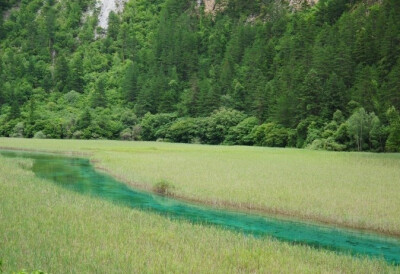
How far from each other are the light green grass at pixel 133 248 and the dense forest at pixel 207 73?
41.6 metres

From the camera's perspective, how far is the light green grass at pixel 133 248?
9281 mm

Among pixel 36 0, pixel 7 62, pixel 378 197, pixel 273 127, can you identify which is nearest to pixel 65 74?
pixel 7 62

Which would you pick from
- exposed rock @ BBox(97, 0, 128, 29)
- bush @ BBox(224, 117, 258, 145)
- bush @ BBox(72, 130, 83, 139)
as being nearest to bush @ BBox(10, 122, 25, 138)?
bush @ BBox(72, 130, 83, 139)

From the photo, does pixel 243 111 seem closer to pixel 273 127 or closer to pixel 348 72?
pixel 273 127

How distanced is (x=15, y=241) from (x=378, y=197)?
16.2 m

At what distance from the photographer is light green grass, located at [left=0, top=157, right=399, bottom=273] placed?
9281 mm

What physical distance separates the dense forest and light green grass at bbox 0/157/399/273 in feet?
136

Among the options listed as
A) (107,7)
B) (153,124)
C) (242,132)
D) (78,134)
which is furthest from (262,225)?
(107,7)

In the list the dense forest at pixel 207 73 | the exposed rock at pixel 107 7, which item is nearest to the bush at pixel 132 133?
the dense forest at pixel 207 73

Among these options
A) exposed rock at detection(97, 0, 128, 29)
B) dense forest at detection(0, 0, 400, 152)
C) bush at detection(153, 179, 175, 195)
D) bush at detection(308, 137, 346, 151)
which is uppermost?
exposed rock at detection(97, 0, 128, 29)

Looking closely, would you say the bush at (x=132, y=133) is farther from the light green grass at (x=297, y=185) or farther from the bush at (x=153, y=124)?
the light green grass at (x=297, y=185)

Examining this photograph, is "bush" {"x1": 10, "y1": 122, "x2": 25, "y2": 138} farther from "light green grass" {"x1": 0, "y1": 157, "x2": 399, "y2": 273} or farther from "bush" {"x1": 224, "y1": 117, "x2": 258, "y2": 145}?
"light green grass" {"x1": 0, "y1": 157, "x2": 399, "y2": 273}

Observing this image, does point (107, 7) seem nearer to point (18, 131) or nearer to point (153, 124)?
point (18, 131)

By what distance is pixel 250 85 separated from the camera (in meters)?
85.7
